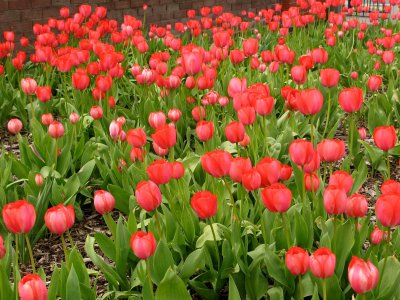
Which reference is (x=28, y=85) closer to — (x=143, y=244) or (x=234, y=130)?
(x=234, y=130)

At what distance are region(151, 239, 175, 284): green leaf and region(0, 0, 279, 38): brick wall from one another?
521cm

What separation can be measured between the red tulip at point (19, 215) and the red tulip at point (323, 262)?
0.79 meters

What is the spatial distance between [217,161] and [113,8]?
6241 millimetres

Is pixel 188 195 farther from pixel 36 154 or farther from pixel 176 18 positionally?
pixel 176 18

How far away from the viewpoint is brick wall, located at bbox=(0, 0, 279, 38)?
681 cm

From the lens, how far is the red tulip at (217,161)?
2055 mm

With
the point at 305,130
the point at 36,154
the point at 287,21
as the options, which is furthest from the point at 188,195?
the point at 287,21

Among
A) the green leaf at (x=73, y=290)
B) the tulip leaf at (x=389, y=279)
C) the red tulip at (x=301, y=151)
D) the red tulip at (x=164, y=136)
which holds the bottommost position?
the tulip leaf at (x=389, y=279)

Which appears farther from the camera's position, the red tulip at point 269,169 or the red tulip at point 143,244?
the red tulip at point 269,169

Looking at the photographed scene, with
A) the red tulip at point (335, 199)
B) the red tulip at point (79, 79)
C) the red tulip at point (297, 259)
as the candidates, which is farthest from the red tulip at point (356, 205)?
the red tulip at point (79, 79)

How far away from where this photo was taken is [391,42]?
4.82 meters

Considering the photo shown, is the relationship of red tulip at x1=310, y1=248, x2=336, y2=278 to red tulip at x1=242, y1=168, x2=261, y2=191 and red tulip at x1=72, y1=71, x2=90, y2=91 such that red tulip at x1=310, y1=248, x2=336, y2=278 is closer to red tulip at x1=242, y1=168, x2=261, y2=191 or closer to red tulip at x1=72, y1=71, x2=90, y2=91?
red tulip at x1=242, y1=168, x2=261, y2=191

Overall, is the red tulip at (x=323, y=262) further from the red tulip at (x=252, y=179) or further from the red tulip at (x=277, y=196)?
the red tulip at (x=252, y=179)

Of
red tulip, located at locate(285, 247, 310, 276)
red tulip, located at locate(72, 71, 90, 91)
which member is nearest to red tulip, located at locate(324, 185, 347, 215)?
red tulip, located at locate(285, 247, 310, 276)
